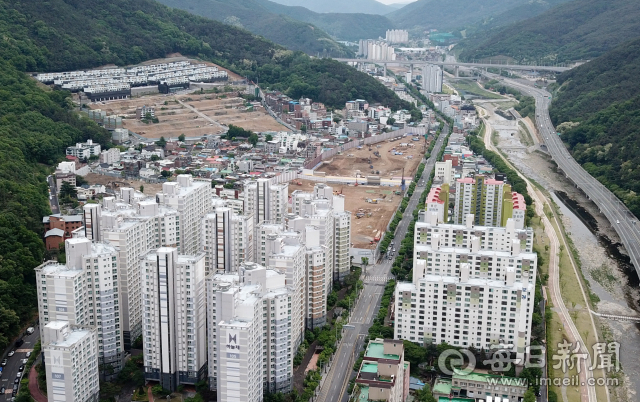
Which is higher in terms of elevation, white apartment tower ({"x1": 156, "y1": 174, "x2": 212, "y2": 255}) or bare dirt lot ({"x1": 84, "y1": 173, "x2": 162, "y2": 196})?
white apartment tower ({"x1": 156, "y1": 174, "x2": 212, "y2": 255})

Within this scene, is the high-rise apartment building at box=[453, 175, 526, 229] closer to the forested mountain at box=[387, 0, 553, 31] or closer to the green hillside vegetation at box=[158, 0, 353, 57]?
the green hillside vegetation at box=[158, 0, 353, 57]

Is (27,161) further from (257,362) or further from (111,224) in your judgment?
(257,362)

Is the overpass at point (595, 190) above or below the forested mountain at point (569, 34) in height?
below

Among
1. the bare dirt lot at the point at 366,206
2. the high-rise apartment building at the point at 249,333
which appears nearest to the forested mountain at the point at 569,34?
the bare dirt lot at the point at 366,206

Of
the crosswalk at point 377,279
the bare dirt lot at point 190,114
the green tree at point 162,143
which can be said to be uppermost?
the bare dirt lot at point 190,114

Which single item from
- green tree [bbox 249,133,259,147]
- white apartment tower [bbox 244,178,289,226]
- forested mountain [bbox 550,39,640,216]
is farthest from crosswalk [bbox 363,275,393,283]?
green tree [bbox 249,133,259,147]

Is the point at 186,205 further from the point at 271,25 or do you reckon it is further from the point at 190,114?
the point at 271,25

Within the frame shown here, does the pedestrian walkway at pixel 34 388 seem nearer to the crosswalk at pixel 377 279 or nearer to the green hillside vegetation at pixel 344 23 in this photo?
the crosswalk at pixel 377 279
